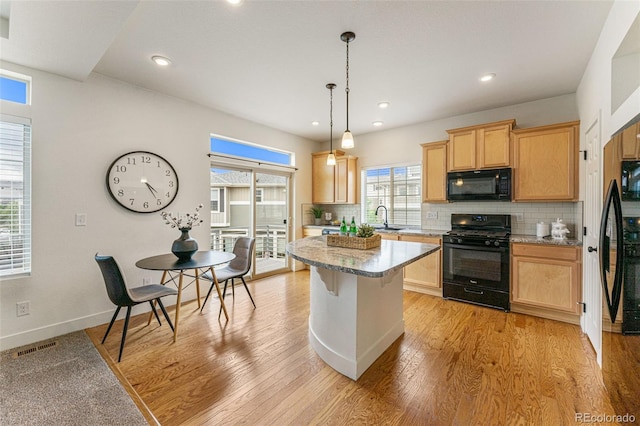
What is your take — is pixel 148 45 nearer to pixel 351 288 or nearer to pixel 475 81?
pixel 351 288

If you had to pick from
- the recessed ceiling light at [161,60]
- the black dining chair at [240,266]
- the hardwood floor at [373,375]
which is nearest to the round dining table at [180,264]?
the black dining chair at [240,266]

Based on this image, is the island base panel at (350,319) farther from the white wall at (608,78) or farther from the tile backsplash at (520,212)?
the tile backsplash at (520,212)

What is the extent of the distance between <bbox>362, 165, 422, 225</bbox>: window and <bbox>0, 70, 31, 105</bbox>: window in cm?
457

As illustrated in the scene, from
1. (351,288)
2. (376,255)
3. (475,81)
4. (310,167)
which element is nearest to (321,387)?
(351,288)

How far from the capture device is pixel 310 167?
5.74 m

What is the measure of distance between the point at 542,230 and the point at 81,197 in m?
5.30

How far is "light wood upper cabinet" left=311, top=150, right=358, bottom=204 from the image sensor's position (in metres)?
5.29

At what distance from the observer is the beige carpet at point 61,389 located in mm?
1657

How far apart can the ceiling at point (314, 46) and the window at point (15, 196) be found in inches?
24.7

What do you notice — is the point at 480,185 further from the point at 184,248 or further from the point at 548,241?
the point at 184,248

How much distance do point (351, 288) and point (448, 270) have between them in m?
2.29

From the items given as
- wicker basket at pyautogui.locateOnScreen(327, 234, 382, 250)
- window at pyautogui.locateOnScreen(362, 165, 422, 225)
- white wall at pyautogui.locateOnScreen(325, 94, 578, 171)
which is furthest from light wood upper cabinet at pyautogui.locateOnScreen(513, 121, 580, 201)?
wicker basket at pyautogui.locateOnScreen(327, 234, 382, 250)

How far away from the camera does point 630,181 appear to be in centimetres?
144

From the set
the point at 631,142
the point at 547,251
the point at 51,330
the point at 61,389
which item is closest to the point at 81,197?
the point at 51,330
